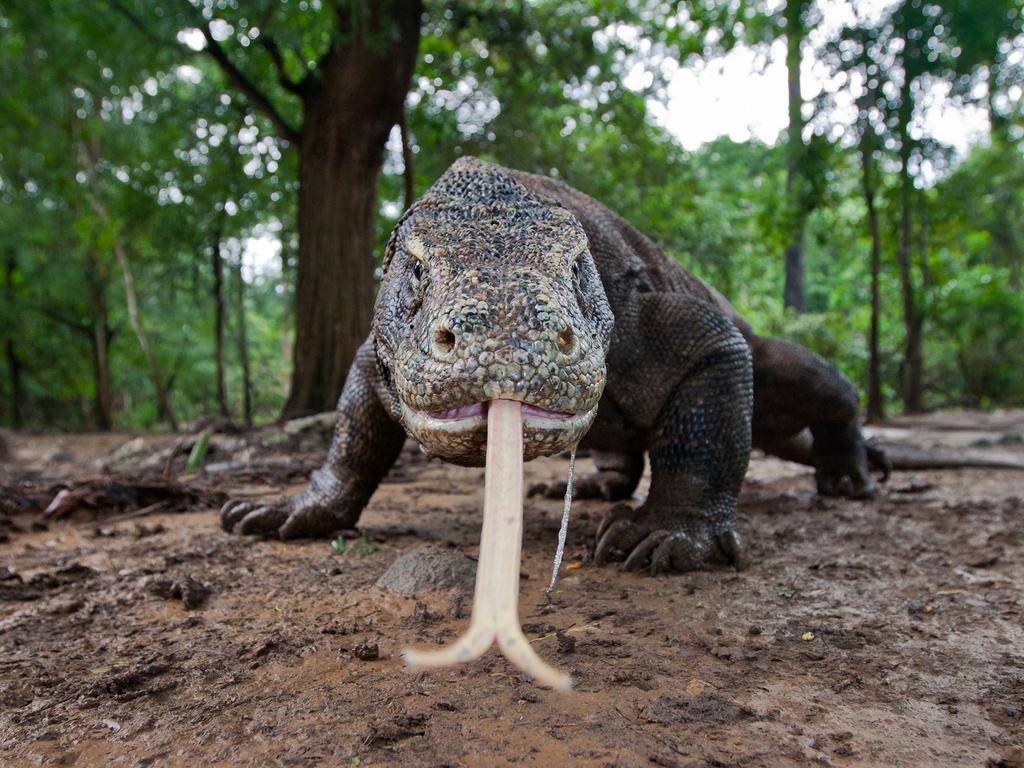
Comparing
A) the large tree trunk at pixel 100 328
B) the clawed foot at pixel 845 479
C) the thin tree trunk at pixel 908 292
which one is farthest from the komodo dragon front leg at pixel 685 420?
the large tree trunk at pixel 100 328

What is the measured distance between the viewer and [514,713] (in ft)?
4.68

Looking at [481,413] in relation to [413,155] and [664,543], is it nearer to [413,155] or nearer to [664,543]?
[664,543]

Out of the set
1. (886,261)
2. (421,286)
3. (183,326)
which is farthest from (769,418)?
(183,326)

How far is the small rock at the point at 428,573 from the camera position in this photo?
2262 mm

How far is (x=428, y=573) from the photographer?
2.30m

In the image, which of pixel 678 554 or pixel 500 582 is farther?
pixel 678 554

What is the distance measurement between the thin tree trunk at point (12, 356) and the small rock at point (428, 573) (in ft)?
58.5

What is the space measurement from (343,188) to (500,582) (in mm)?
7135

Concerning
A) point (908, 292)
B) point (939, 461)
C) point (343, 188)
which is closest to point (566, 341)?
point (939, 461)

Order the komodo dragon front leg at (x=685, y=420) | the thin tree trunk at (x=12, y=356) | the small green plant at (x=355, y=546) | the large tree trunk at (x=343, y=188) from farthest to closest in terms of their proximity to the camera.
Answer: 1. the thin tree trunk at (x=12, y=356)
2. the large tree trunk at (x=343, y=188)
3. the small green plant at (x=355, y=546)
4. the komodo dragon front leg at (x=685, y=420)

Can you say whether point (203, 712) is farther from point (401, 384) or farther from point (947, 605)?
point (947, 605)

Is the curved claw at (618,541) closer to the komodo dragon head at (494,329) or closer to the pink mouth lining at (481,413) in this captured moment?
the komodo dragon head at (494,329)

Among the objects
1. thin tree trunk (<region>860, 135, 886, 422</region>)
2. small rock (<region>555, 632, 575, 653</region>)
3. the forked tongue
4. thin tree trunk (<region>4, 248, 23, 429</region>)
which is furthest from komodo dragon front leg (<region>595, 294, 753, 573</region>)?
thin tree trunk (<region>4, 248, 23, 429</region>)

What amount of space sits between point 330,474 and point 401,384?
1605 millimetres
